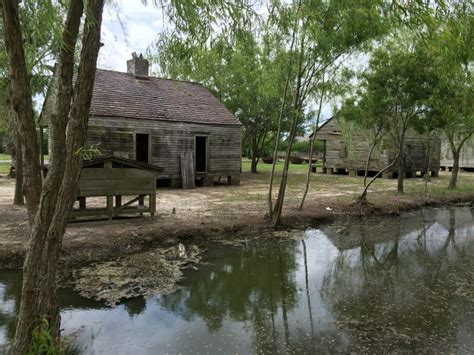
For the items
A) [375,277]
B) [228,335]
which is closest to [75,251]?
[228,335]

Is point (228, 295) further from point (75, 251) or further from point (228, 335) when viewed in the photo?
point (75, 251)

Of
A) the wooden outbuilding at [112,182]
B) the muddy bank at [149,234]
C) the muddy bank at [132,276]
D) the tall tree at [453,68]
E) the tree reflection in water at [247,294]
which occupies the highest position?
the tall tree at [453,68]

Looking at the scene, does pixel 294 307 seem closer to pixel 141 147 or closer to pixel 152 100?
pixel 152 100

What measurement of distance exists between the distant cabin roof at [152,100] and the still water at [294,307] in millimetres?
10252

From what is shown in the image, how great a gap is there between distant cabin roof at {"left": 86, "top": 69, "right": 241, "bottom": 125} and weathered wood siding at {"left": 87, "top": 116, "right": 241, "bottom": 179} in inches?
11.7

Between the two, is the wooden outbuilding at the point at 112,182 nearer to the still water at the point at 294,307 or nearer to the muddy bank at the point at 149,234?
the muddy bank at the point at 149,234

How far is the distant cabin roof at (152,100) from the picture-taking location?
1745 cm

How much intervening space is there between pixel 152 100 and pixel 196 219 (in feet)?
32.0

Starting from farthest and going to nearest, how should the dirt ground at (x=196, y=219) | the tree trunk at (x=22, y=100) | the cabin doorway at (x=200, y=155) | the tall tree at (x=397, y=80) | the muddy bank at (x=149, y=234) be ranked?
the cabin doorway at (x=200, y=155) < the tall tree at (x=397, y=80) < the dirt ground at (x=196, y=219) < the muddy bank at (x=149, y=234) < the tree trunk at (x=22, y=100)

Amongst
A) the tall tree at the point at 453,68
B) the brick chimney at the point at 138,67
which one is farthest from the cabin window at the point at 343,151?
the brick chimney at the point at 138,67

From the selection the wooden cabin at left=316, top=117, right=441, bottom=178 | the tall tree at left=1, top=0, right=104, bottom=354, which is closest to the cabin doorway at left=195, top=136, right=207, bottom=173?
the wooden cabin at left=316, top=117, right=441, bottom=178

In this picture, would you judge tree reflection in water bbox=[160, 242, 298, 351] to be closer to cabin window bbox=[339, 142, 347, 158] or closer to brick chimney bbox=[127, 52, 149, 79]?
brick chimney bbox=[127, 52, 149, 79]

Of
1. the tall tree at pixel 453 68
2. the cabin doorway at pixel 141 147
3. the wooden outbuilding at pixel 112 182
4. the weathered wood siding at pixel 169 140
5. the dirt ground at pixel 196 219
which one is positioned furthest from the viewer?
the cabin doorway at pixel 141 147

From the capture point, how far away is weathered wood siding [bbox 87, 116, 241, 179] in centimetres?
→ 1689
